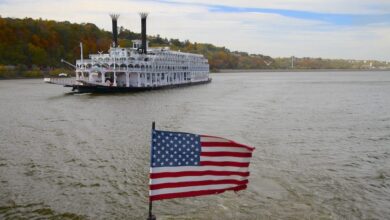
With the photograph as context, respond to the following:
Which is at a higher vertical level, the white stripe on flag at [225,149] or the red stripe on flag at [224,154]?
the white stripe on flag at [225,149]

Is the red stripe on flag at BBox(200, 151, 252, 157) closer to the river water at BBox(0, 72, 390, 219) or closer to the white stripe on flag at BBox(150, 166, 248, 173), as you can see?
the white stripe on flag at BBox(150, 166, 248, 173)

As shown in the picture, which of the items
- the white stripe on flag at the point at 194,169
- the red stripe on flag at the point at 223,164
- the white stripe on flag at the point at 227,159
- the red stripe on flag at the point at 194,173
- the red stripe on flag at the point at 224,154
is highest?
the red stripe on flag at the point at 224,154

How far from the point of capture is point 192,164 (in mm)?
8492

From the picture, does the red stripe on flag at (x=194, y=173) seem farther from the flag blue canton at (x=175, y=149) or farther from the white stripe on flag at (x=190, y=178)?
the flag blue canton at (x=175, y=149)

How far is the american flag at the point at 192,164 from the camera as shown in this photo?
837cm

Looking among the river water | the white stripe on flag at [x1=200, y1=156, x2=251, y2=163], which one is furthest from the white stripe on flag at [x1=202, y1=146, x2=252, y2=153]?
the river water

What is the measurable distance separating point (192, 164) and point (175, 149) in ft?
1.51

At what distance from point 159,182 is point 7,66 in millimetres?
130574

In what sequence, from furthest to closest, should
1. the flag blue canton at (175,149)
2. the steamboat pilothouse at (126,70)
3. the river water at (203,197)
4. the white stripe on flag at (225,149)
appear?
the steamboat pilothouse at (126,70) → the river water at (203,197) → the white stripe on flag at (225,149) → the flag blue canton at (175,149)

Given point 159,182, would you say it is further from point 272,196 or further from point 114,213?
point 272,196

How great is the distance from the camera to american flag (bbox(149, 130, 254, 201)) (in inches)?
329

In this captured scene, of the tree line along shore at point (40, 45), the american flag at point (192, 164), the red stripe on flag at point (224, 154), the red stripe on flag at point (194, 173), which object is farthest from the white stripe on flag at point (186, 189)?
the tree line along shore at point (40, 45)

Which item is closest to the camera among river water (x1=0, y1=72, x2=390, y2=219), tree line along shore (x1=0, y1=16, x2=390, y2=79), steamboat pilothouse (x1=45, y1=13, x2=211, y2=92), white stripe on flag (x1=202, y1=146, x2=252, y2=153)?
white stripe on flag (x1=202, y1=146, x2=252, y2=153)

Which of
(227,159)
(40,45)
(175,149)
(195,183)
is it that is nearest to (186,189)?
(195,183)
